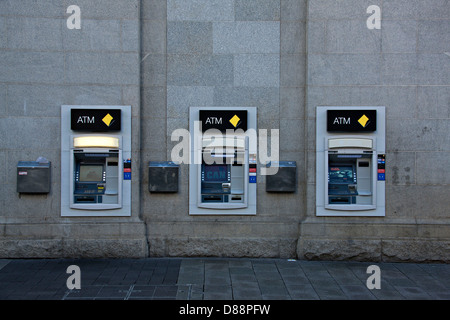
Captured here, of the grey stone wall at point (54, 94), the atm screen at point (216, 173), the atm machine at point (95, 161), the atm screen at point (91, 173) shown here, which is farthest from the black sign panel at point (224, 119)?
the atm screen at point (91, 173)

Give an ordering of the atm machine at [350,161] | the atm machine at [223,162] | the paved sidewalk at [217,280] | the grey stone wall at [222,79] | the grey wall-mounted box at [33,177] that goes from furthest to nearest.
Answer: the grey stone wall at [222,79], the atm machine at [223,162], the atm machine at [350,161], the grey wall-mounted box at [33,177], the paved sidewalk at [217,280]

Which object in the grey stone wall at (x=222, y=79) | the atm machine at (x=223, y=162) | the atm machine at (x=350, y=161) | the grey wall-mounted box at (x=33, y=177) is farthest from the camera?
the grey stone wall at (x=222, y=79)

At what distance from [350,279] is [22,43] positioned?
769cm

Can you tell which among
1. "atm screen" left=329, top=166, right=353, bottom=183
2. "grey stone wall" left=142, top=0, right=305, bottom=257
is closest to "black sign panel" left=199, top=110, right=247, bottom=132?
"grey stone wall" left=142, top=0, right=305, bottom=257

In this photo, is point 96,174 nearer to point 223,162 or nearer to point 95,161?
point 95,161

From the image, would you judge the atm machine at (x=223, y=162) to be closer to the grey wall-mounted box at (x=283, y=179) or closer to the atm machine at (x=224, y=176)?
the atm machine at (x=224, y=176)

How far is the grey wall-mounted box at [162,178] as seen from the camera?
790 centimetres

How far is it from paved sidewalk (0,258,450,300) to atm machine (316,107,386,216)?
1.17 meters

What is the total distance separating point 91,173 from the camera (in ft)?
25.8

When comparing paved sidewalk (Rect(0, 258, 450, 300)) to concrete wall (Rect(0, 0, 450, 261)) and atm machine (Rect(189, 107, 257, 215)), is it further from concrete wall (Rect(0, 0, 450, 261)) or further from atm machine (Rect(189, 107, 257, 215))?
atm machine (Rect(189, 107, 257, 215))

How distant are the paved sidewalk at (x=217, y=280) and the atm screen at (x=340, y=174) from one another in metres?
1.65

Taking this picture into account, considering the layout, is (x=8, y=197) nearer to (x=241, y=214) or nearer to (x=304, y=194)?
(x=241, y=214)

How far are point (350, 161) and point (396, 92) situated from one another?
1679 mm

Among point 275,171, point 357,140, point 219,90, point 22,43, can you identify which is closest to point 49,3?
point 22,43
